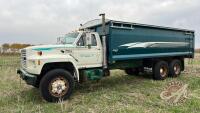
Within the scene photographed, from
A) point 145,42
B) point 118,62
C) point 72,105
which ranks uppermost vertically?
point 145,42

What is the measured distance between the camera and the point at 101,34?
10.4 metres

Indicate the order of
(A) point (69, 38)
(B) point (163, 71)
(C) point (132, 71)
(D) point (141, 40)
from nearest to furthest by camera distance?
(A) point (69, 38) < (D) point (141, 40) < (B) point (163, 71) < (C) point (132, 71)

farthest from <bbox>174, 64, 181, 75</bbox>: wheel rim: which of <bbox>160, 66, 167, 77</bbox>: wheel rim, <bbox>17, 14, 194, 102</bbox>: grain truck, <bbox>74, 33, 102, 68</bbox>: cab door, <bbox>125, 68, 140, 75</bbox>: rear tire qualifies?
<bbox>74, 33, 102, 68</bbox>: cab door

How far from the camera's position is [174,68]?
14148 millimetres

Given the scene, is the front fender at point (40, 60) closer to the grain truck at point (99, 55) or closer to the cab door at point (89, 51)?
the grain truck at point (99, 55)

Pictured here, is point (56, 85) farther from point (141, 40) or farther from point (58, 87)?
point (141, 40)

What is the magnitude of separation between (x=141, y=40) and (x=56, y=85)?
4.82 meters

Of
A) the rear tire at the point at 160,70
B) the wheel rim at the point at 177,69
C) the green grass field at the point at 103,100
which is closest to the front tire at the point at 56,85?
the green grass field at the point at 103,100

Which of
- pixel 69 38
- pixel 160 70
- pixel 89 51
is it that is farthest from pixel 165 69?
pixel 69 38

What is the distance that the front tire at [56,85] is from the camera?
838 centimetres

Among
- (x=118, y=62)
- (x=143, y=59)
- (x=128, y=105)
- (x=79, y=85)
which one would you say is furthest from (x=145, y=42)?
(x=128, y=105)

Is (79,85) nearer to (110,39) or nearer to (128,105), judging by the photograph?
(110,39)

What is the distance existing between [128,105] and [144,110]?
0.68m

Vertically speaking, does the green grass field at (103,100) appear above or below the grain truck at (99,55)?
below
